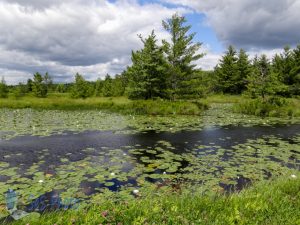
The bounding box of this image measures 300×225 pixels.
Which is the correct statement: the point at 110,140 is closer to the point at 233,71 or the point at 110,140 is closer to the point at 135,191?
the point at 135,191

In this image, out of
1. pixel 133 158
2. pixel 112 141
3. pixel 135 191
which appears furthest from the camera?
pixel 112 141

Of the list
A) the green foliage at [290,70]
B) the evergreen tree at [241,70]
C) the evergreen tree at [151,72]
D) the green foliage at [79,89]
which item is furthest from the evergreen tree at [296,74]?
the green foliage at [79,89]

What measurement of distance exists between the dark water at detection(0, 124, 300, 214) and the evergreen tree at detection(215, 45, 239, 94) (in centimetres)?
3584

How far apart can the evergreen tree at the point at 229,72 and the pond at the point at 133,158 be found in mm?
36560

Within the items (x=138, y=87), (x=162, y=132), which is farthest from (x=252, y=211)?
(x=138, y=87)

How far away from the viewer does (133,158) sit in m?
10.1

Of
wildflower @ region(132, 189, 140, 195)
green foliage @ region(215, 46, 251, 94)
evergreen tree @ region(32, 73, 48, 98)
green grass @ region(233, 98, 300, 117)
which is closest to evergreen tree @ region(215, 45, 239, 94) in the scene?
green foliage @ region(215, 46, 251, 94)

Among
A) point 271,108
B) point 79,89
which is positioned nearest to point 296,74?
point 271,108

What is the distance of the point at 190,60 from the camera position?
2914cm

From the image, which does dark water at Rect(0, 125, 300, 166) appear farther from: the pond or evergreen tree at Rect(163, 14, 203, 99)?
evergreen tree at Rect(163, 14, 203, 99)

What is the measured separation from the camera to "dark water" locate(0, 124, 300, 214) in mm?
9828

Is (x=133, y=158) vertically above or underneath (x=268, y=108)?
underneath

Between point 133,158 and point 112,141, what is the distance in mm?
3317

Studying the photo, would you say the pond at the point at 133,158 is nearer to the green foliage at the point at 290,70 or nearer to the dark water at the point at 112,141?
the dark water at the point at 112,141
